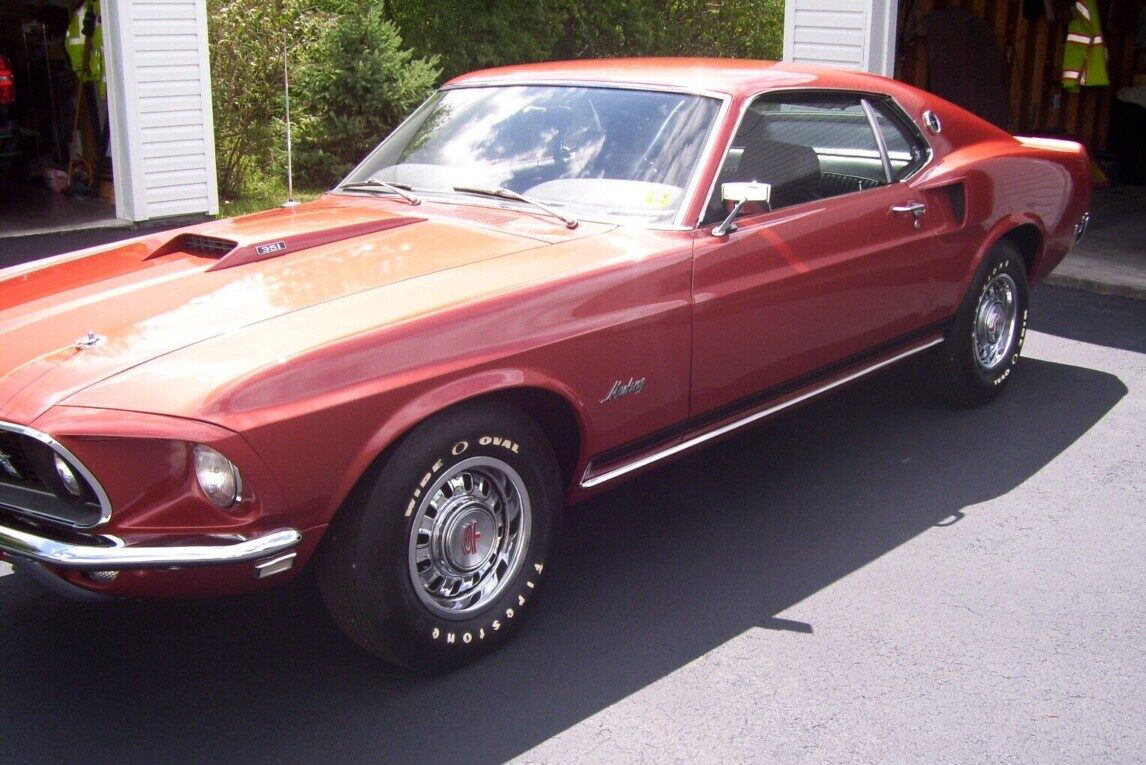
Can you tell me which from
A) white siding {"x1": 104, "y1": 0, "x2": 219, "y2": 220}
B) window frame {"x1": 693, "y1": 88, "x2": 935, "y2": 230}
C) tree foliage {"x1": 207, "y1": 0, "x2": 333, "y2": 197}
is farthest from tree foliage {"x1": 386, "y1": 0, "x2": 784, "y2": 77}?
window frame {"x1": 693, "y1": 88, "x2": 935, "y2": 230}

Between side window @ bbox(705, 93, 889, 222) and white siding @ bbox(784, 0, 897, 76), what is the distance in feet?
18.6

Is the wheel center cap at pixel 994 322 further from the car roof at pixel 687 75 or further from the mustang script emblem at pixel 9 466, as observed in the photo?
the mustang script emblem at pixel 9 466

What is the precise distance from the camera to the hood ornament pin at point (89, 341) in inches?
125

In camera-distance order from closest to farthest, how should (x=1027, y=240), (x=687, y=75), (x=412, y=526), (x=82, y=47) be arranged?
(x=412, y=526), (x=687, y=75), (x=1027, y=240), (x=82, y=47)

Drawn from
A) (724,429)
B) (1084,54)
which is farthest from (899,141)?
(1084,54)

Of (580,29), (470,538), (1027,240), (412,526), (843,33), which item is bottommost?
(470,538)

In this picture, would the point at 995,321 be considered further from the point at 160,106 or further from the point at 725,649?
the point at 160,106

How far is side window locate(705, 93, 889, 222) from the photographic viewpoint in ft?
14.3

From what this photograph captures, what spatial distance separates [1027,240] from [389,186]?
318 cm

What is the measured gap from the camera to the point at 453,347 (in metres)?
3.33

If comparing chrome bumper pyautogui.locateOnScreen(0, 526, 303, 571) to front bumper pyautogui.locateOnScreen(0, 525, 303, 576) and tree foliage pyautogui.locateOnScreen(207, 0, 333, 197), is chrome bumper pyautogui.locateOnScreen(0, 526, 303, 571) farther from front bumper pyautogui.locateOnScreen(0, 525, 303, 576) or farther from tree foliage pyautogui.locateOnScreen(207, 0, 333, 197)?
tree foliage pyautogui.locateOnScreen(207, 0, 333, 197)

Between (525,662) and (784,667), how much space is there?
29.4 inches

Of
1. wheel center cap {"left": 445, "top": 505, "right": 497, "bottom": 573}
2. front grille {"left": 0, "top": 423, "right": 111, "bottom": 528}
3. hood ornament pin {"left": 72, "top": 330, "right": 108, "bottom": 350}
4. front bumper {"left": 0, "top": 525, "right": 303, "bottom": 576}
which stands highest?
hood ornament pin {"left": 72, "top": 330, "right": 108, "bottom": 350}

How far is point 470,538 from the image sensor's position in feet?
11.4
